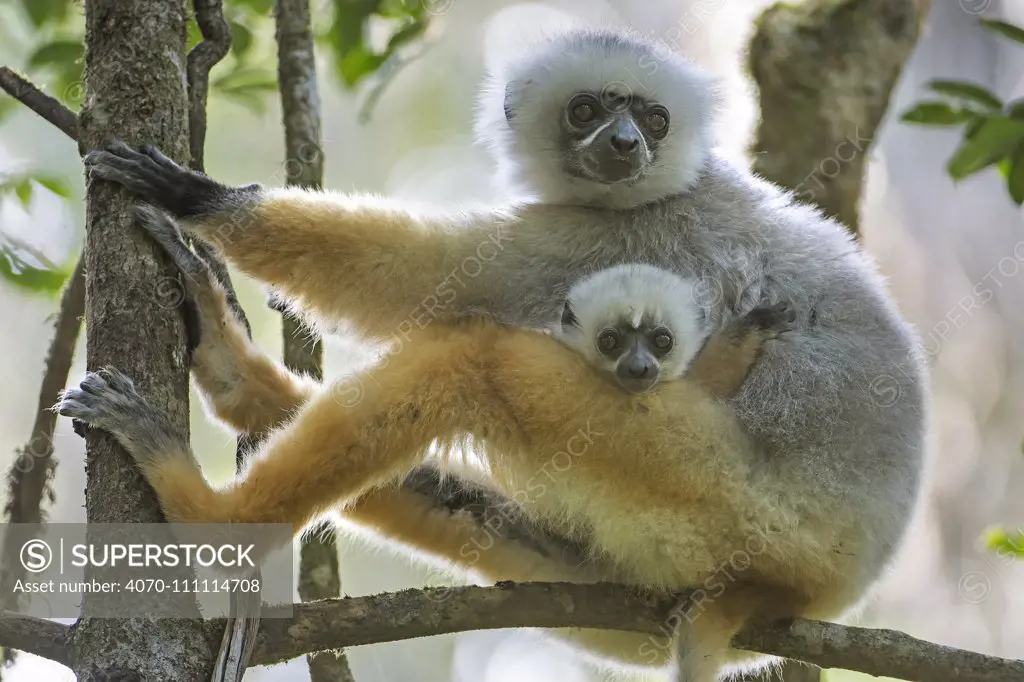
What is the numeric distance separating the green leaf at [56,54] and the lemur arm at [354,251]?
1.93 m

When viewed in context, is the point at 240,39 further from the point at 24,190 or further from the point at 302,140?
the point at 24,190

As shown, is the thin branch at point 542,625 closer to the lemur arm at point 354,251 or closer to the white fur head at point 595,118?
the lemur arm at point 354,251

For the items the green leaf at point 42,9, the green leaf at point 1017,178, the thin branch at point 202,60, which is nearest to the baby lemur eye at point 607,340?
the thin branch at point 202,60

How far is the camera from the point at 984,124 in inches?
204

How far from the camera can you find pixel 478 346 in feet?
13.9

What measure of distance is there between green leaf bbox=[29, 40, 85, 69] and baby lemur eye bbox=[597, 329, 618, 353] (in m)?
3.51

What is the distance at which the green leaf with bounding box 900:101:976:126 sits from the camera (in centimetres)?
552

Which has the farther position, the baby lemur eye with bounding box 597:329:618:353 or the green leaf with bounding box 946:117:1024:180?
the green leaf with bounding box 946:117:1024:180

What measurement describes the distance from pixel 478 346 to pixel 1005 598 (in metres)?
14.0

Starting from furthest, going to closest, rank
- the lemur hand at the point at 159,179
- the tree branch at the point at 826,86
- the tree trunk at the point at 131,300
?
1. the tree branch at the point at 826,86
2. the lemur hand at the point at 159,179
3. the tree trunk at the point at 131,300

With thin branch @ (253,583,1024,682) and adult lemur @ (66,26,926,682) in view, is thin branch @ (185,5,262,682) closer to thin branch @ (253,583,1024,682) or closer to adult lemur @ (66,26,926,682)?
adult lemur @ (66,26,926,682)

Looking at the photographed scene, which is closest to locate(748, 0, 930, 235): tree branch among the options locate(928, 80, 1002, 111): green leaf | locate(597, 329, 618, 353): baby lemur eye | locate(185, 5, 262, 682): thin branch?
locate(928, 80, 1002, 111): green leaf

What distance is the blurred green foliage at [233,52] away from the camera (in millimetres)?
5348

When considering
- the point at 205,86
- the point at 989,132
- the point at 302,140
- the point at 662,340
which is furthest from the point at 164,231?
the point at 989,132
